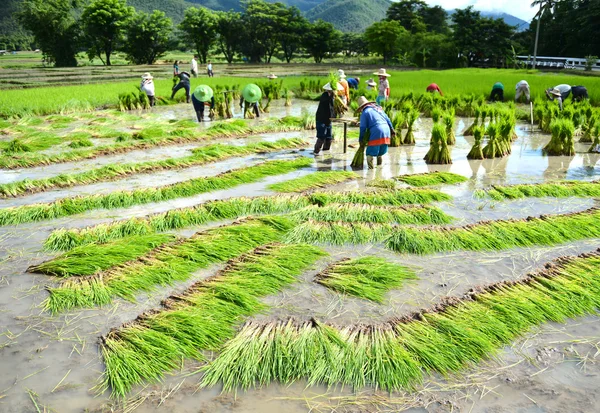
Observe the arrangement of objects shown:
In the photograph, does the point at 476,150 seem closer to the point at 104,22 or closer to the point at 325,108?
the point at 325,108

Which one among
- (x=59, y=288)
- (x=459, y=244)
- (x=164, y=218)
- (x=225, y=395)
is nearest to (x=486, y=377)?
(x=225, y=395)

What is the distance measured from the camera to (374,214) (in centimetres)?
516

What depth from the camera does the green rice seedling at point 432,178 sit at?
6469 mm

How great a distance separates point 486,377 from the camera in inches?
105

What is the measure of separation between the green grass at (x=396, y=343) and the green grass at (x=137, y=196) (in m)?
3.41

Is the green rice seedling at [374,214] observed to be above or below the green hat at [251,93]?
below

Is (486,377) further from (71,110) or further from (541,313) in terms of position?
(71,110)

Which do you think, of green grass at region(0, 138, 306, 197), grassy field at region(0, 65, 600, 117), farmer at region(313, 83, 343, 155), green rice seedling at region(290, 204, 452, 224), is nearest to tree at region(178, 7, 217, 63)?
grassy field at region(0, 65, 600, 117)

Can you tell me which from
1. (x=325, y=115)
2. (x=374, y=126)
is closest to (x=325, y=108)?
(x=325, y=115)

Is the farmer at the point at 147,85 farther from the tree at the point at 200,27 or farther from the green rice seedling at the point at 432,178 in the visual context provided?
the tree at the point at 200,27

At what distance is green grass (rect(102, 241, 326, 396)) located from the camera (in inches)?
107

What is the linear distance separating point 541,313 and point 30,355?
133 inches

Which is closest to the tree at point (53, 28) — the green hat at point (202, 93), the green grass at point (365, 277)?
the green hat at point (202, 93)

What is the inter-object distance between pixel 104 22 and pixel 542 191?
36764 mm
